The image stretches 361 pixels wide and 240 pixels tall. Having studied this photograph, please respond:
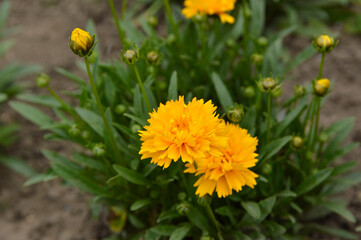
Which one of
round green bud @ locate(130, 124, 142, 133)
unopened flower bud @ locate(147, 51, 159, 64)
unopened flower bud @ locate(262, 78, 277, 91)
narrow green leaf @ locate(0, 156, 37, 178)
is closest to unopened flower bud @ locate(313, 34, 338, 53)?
unopened flower bud @ locate(262, 78, 277, 91)

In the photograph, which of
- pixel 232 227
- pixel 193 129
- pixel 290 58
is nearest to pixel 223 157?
pixel 193 129

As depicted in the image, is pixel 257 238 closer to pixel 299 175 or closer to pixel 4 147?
pixel 299 175

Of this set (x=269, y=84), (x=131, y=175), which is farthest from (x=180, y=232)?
(x=269, y=84)

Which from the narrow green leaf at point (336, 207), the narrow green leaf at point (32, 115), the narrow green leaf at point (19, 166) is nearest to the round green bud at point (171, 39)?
the narrow green leaf at point (32, 115)

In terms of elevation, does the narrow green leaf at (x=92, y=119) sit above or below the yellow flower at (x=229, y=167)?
above

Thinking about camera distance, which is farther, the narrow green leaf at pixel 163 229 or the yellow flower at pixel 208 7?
the yellow flower at pixel 208 7

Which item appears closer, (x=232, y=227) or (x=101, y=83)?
(x=232, y=227)

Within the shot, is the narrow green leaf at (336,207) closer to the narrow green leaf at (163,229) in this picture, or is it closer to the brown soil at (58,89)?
the brown soil at (58,89)

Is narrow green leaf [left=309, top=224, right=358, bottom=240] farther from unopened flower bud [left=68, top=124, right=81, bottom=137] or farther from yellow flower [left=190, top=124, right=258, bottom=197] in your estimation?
unopened flower bud [left=68, top=124, right=81, bottom=137]
